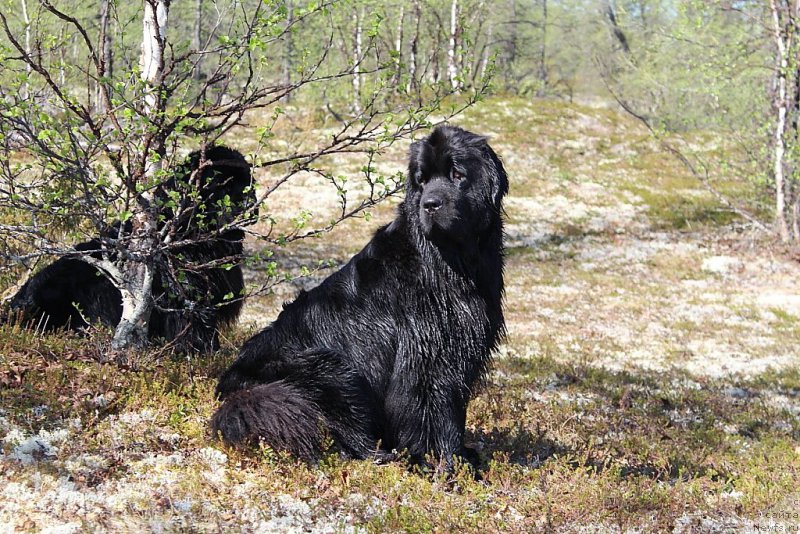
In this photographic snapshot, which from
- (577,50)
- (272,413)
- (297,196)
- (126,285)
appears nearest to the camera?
(272,413)

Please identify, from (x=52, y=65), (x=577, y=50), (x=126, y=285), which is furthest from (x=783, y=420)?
(x=577, y=50)

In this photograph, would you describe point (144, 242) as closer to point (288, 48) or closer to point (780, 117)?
point (780, 117)

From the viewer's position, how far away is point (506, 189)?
5211 millimetres

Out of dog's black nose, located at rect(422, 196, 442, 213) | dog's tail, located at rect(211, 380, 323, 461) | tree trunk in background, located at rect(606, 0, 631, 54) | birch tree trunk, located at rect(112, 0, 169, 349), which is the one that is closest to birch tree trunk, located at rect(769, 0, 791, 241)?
dog's black nose, located at rect(422, 196, 442, 213)

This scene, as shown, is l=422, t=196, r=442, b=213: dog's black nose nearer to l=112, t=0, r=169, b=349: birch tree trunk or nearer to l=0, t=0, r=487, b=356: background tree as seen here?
l=0, t=0, r=487, b=356: background tree

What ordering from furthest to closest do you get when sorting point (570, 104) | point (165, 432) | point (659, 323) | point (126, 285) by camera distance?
1. point (570, 104)
2. point (659, 323)
3. point (126, 285)
4. point (165, 432)

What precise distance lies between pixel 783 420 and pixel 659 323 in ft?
17.8

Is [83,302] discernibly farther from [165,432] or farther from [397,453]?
[397,453]

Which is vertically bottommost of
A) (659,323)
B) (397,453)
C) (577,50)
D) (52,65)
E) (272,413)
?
(659,323)

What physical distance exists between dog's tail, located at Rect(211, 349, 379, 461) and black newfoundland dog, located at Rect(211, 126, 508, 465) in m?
0.01

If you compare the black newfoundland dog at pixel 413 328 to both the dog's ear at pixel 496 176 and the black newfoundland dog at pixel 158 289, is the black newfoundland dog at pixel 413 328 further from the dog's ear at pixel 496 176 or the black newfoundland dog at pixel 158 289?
the black newfoundland dog at pixel 158 289

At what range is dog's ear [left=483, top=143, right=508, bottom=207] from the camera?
5.10m

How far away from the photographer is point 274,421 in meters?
4.62

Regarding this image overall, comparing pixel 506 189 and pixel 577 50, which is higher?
pixel 577 50
